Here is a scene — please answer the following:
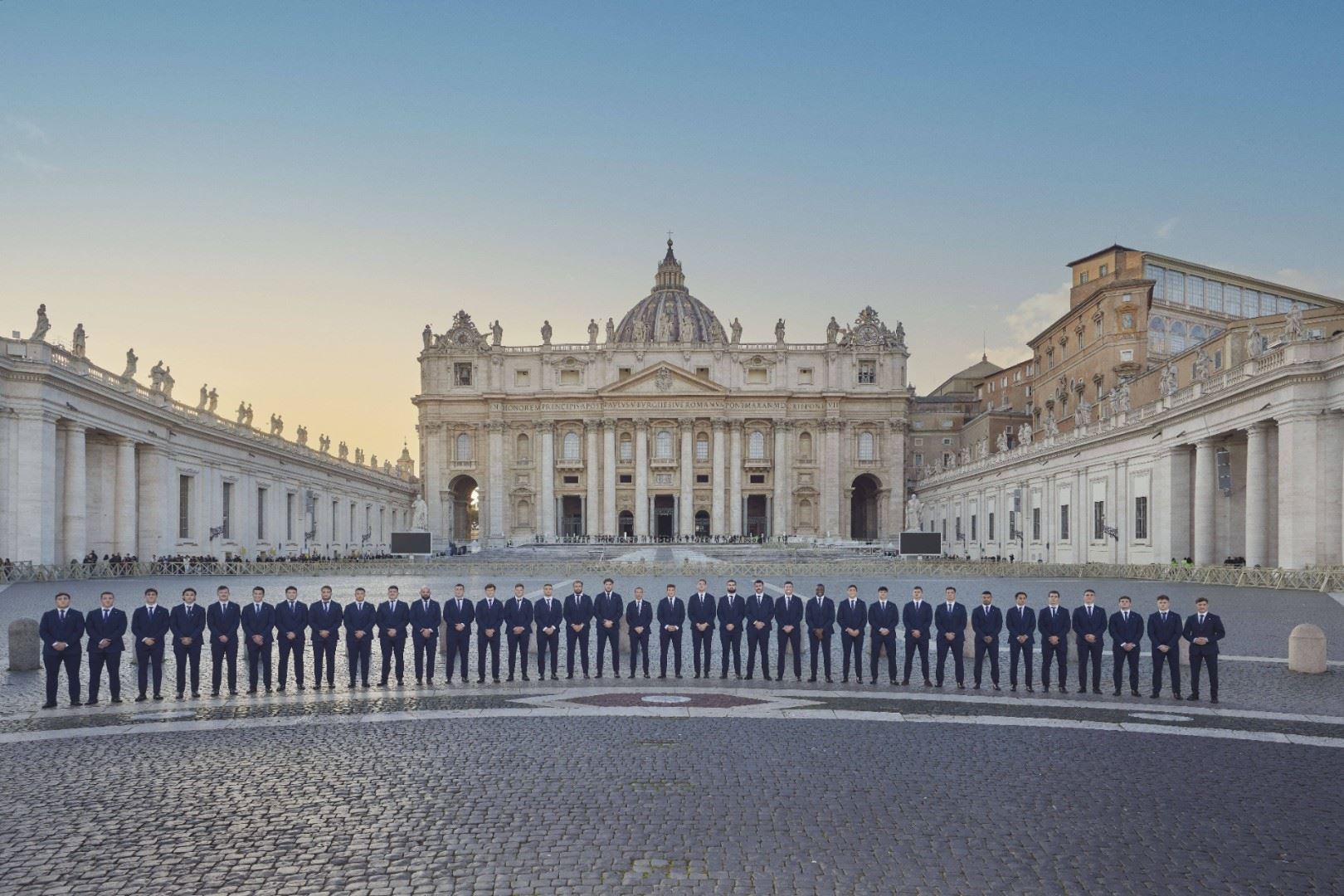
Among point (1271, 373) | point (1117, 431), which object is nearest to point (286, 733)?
point (1271, 373)

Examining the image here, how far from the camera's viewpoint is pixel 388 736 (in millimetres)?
10375

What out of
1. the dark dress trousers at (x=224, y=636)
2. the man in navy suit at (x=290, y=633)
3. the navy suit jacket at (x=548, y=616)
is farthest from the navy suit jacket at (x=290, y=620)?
the navy suit jacket at (x=548, y=616)

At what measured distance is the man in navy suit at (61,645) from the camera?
11.8 m

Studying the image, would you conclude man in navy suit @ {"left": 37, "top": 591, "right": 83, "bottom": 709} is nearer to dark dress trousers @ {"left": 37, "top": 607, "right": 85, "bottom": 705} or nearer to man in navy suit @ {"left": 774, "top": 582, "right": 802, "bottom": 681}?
dark dress trousers @ {"left": 37, "top": 607, "right": 85, "bottom": 705}

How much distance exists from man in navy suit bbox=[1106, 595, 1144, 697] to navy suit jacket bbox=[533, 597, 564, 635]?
23.1ft

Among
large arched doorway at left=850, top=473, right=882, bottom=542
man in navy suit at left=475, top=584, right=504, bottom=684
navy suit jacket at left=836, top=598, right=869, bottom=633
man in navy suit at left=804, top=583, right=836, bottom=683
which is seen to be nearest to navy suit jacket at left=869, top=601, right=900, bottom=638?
navy suit jacket at left=836, top=598, right=869, bottom=633

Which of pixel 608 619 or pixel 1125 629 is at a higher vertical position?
pixel 1125 629

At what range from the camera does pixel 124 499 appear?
41.8 metres

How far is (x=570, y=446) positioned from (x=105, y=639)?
75565 millimetres

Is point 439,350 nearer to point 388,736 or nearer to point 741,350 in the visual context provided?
point 741,350

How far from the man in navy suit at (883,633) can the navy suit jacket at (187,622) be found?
8.57 meters

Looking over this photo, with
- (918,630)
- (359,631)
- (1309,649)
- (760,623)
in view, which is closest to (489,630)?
(359,631)

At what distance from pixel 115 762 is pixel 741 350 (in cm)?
8052

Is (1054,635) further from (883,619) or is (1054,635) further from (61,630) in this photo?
(61,630)
